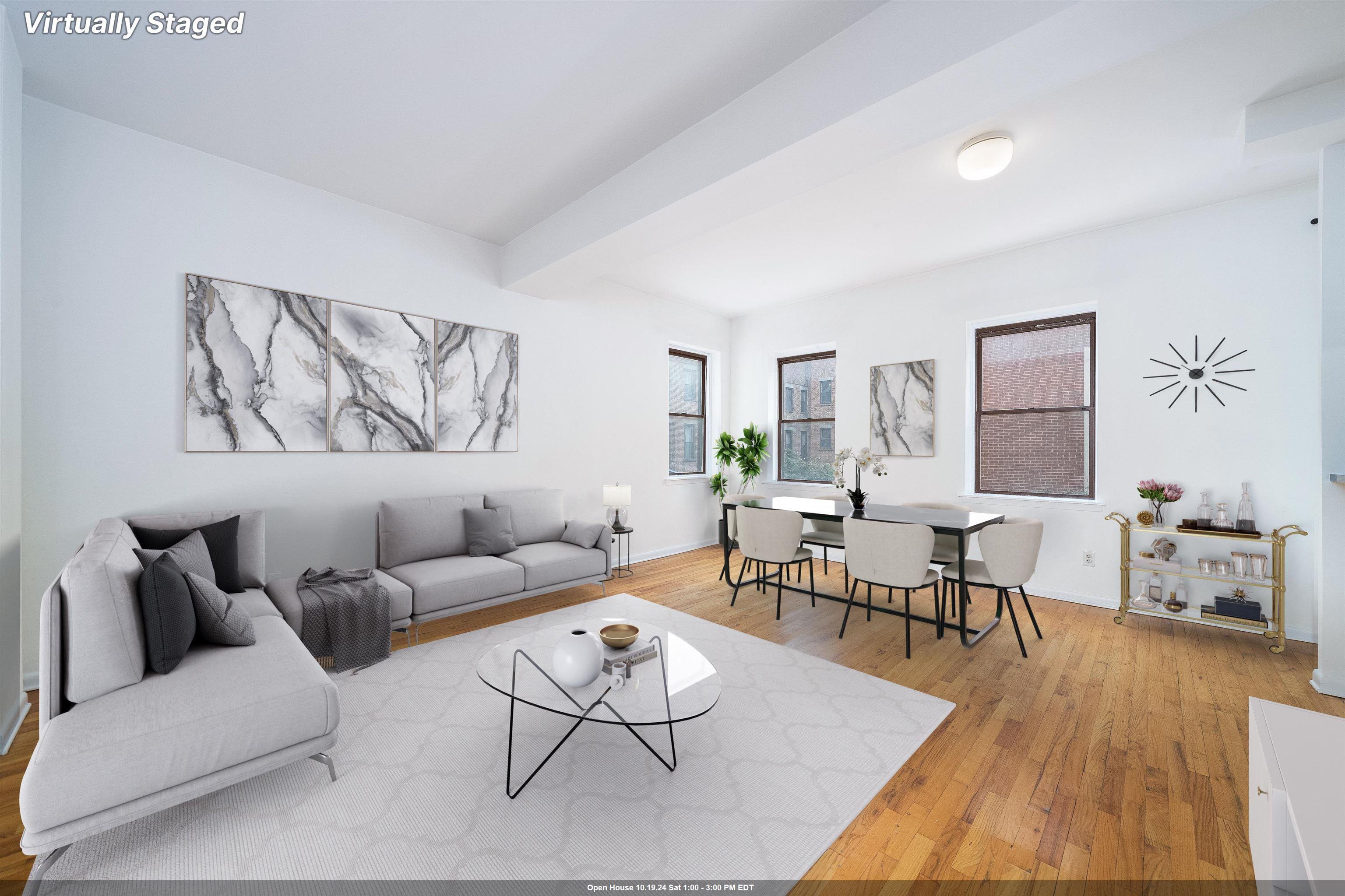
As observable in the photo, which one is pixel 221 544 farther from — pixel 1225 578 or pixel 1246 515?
pixel 1246 515

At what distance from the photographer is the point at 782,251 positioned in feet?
15.1

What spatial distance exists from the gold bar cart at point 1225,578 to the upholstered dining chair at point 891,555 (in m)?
1.62

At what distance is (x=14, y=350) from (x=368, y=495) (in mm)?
1857

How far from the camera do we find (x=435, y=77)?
247 centimetres

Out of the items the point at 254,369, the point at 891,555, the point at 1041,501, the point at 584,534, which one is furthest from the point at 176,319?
the point at 1041,501

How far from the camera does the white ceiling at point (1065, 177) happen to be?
2.30 metres

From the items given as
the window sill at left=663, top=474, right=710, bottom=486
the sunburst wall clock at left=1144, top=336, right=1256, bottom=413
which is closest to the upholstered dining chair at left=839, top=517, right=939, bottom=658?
the sunburst wall clock at left=1144, top=336, right=1256, bottom=413

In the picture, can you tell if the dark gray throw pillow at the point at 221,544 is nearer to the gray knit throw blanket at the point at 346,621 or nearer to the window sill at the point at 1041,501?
the gray knit throw blanket at the point at 346,621

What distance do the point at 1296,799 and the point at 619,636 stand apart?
1.99 meters

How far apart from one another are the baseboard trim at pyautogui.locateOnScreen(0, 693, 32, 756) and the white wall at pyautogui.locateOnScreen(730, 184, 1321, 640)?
6013mm

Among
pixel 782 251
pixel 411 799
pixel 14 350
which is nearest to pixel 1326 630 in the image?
pixel 782 251

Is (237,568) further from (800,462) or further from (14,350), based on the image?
(800,462)

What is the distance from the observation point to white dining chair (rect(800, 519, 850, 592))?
→ 4.40 m

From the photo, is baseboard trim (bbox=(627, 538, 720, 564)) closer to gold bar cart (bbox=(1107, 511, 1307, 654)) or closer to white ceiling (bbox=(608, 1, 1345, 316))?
white ceiling (bbox=(608, 1, 1345, 316))
